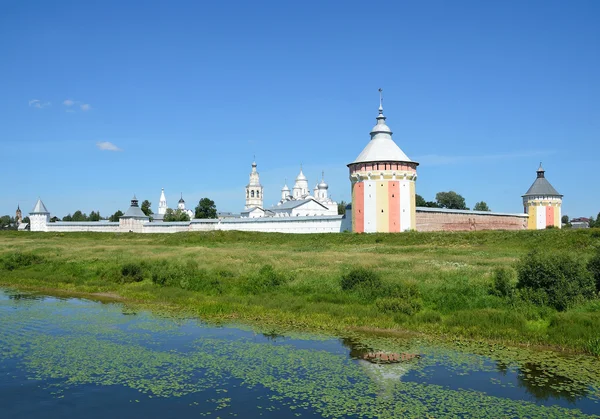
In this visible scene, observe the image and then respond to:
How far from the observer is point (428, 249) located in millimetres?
29109

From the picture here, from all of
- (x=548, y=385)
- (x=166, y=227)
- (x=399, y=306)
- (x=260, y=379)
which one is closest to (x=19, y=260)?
(x=399, y=306)

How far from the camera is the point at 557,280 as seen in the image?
1409 cm

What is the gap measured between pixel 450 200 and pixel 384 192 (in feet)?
167

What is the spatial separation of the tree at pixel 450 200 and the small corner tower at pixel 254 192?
1165 inches

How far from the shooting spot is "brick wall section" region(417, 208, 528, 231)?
140 feet

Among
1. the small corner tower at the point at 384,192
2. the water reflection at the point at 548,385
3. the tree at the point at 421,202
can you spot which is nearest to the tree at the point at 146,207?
the tree at the point at 421,202

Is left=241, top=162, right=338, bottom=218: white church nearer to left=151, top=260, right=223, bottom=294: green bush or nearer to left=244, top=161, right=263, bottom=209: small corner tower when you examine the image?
left=244, top=161, right=263, bottom=209: small corner tower

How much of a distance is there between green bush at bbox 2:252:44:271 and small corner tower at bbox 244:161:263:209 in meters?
66.7

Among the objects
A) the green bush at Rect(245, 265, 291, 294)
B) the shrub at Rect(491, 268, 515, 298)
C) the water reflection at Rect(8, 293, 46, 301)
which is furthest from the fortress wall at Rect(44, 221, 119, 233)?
the shrub at Rect(491, 268, 515, 298)

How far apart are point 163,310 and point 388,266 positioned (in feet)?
28.9

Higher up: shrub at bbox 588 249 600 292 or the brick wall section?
the brick wall section

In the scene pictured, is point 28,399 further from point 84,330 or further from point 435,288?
point 435,288

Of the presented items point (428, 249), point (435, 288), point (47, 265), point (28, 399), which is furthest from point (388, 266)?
point (47, 265)

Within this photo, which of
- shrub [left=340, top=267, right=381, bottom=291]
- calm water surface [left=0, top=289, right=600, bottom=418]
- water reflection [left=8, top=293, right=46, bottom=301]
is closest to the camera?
calm water surface [left=0, top=289, right=600, bottom=418]
